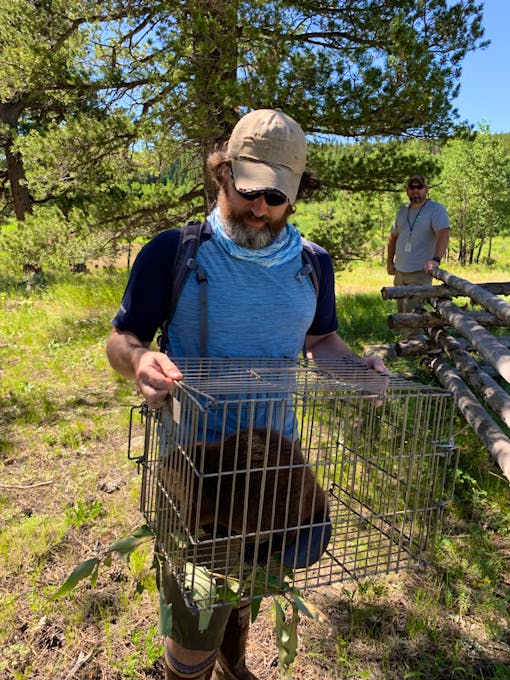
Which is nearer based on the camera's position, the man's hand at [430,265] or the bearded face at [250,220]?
the bearded face at [250,220]

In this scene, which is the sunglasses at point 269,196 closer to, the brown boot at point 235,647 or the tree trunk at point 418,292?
the brown boot at point 235,647

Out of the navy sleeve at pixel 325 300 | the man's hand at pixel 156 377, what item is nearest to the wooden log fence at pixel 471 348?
the navy sleeve at pixel 325 300

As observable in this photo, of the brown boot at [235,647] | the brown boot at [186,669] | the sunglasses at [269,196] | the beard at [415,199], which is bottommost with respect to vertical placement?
the brown boot at [235,647]

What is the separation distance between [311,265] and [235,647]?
4.71 ft

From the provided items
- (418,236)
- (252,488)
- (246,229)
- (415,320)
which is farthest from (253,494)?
(418,236)

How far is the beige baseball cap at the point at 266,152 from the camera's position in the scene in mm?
1642

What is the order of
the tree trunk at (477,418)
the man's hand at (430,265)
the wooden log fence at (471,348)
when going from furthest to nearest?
the man's hand at (430,265), the wooden log fence at (471,348), the tree trunk at (477,418)

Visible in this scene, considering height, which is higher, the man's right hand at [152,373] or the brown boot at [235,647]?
the man's right hand at [152,373]

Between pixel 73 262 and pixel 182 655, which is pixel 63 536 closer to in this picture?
pixel 182 655

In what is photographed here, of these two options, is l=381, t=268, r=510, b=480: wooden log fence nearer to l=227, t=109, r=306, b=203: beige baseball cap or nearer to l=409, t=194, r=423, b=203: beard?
l=409, t=194, r=423, b=203: beard

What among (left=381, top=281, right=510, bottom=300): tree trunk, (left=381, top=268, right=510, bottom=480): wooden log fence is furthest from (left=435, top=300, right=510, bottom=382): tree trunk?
(left=381, top=281, right=510, bottom=300): tree trunk

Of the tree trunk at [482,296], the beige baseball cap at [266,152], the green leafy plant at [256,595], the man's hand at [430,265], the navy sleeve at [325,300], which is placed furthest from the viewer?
the man's hand at [430,265]

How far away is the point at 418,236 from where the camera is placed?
586 centimetres

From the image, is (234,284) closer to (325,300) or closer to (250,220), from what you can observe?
(250,220)
